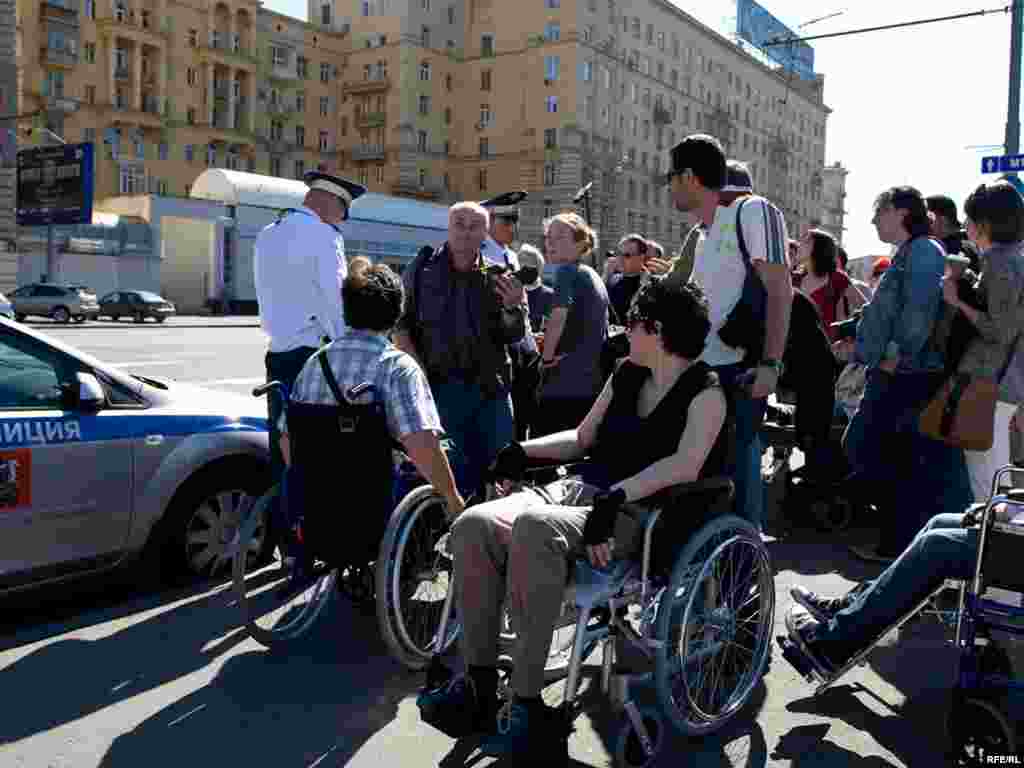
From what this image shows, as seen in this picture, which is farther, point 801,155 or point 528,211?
point 801,155

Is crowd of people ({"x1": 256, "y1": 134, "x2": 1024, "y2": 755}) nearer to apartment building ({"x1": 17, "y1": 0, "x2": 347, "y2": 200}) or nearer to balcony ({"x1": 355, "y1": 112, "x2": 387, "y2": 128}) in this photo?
apartment building ({"x1": 17, "y1": 0, "x2": 347, "y2": 200})

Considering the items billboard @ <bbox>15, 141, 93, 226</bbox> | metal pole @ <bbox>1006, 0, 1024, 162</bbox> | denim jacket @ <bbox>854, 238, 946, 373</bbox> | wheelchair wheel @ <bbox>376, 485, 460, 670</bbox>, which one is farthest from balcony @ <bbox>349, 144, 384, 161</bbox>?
wheelchair wheel @ <bbox>376, 485, 460, 670</bbox>

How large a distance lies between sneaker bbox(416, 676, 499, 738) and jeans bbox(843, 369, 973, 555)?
9.66ft

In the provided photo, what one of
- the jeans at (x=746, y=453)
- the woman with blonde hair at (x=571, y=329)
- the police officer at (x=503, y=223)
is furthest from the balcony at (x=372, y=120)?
the jeans at (x=746, y=453)

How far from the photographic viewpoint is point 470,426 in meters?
5.08

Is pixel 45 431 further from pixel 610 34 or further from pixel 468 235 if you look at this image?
pixel 610 34

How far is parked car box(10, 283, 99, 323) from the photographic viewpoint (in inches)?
1399

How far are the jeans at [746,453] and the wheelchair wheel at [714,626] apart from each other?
57cm

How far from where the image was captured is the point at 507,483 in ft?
12.2

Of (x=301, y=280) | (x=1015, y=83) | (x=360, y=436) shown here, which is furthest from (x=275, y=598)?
(x=1015, y=83)

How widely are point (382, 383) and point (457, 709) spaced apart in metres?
1.33

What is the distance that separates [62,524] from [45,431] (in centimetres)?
41

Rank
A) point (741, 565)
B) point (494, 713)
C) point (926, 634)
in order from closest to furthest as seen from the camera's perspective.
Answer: point (494, 713) < point (741, 565) < point (926, 634)

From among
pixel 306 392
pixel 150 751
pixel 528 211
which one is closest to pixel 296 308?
pixel 306 392
